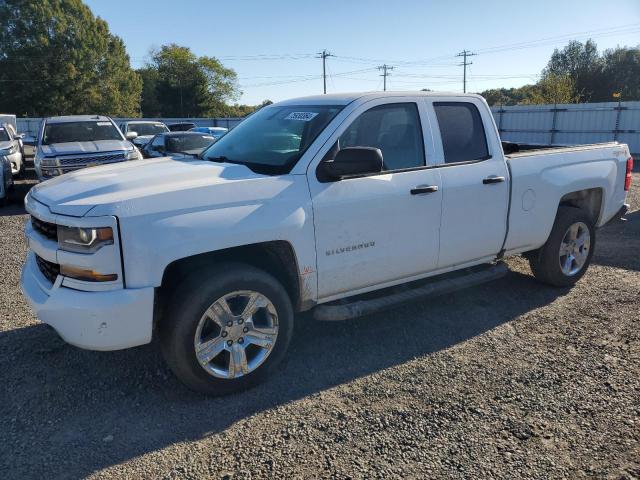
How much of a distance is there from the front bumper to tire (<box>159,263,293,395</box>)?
198 millimetres

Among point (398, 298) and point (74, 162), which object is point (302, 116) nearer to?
point (398, 298)

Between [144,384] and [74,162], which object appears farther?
[74,162]

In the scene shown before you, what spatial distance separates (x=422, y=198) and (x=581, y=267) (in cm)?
255

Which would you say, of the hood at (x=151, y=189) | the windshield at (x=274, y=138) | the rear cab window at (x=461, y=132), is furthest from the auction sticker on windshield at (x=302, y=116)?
the rear cab window at (x=461, y=132)

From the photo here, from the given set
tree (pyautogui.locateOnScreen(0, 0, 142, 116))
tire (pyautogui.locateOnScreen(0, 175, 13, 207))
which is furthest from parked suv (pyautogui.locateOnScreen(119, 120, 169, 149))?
tree (pyautogui.locateOnScreen(0, 0, 142, 116))

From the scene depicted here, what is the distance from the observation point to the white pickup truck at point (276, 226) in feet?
10.3

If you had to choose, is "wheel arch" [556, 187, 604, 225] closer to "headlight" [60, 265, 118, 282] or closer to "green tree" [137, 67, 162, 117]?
"headlight" [60, 265, 118, 282]

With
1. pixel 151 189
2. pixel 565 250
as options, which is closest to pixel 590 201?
pixel 565 250

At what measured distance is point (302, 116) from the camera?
4258 mm

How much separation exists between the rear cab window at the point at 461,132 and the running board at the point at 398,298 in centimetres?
103

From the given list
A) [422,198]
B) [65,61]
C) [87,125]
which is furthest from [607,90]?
[422,198]

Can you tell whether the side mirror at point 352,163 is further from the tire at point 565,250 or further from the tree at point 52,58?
the tree at point 52,58

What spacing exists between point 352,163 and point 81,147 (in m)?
9.28

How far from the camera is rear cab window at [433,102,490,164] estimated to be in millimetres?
4539
